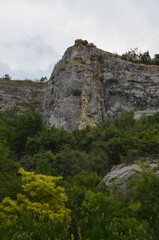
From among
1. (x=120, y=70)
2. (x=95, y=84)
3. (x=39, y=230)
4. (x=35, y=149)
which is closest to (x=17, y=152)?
(x=35, y=149)

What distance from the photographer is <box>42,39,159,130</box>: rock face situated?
33625 millimetres

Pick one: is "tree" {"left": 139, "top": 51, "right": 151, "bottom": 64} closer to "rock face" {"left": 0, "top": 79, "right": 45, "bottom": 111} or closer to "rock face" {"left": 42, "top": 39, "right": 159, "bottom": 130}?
"rock face" {"left": 42, "top": 39, "right": 159, "bottom": 130}

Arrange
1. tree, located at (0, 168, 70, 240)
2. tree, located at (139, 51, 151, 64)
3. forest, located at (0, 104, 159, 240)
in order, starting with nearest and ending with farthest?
tree, located at (0, 168, 70, 240) < forest, located at (0, 104, 159, 240) < tree, located at (139, 51, 151, 64)

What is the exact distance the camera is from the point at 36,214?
26.4ft

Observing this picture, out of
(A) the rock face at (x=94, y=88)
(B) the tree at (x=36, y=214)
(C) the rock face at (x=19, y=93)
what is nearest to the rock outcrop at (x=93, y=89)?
(A) the rock face at (x=94, y=88)

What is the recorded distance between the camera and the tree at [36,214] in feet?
20.1

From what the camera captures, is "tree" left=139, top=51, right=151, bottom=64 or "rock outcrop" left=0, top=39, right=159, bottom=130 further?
"tree" left=139, top=51, right=151, bottom=64

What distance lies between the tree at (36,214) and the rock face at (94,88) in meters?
22.6

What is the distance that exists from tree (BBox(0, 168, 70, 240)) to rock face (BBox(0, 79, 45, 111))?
3598cm

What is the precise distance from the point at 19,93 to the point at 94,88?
61.5ft

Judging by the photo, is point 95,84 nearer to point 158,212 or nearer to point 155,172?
point 155,172

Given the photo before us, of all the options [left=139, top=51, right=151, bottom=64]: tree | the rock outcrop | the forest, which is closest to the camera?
the forest

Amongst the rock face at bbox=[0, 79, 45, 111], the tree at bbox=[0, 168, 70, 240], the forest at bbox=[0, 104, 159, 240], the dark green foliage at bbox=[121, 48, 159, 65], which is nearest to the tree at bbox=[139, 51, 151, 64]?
the dark green foliage at bbox=[121, 48, 159, 65]

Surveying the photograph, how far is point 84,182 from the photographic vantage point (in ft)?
44.9
